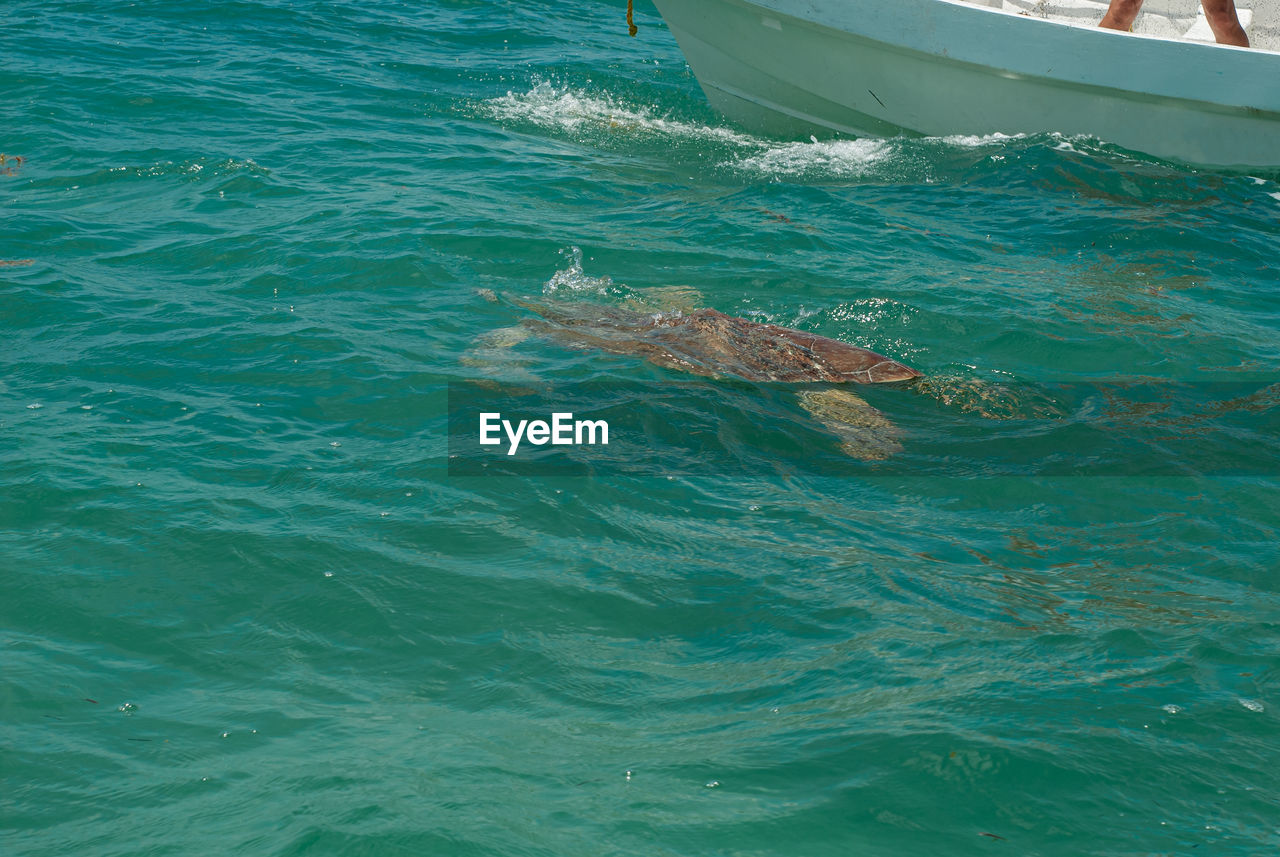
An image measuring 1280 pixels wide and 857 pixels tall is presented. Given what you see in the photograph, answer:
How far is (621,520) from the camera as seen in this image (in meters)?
5.07

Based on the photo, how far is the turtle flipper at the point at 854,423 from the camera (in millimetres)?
5879

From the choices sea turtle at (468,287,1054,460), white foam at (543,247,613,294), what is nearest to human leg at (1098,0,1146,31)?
sea turtle at (468,287,1054,460)

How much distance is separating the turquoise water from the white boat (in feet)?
1.42

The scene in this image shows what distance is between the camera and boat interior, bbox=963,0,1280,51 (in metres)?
12.4

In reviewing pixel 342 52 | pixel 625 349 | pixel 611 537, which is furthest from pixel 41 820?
pixel 342 52

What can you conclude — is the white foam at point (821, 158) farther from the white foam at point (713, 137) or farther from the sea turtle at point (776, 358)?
the sea turtle at point (776, 358)

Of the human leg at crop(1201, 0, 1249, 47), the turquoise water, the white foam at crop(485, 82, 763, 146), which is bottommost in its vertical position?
the turquoise water

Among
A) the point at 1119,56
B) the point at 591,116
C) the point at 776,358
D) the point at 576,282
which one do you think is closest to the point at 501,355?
the point at 576,282

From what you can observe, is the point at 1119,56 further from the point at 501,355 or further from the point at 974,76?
the point at 501,355

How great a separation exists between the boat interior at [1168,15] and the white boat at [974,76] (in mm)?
2259

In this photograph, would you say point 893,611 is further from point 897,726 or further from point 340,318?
point 340,318

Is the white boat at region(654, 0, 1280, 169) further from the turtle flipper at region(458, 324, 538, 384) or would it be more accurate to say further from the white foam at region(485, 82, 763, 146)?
the turtle flipper at region(458, 324, 538, 384)

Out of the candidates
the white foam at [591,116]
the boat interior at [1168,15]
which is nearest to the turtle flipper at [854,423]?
the white foam at [591,116]

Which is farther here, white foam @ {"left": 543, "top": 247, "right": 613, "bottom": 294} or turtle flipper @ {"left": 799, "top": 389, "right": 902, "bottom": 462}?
white foam @ {"left": 543, "top": 247, "right": 613, "bottom": 294}
